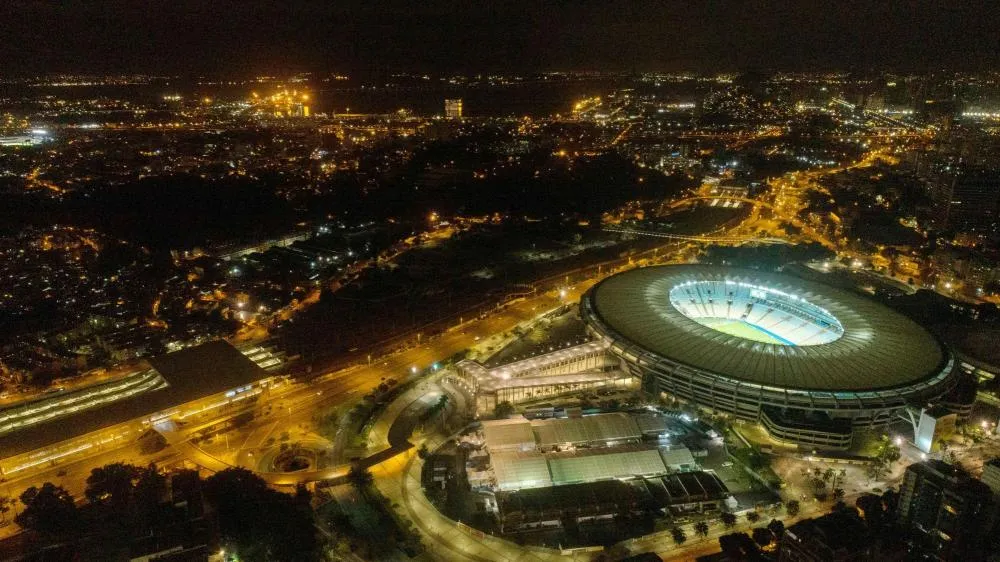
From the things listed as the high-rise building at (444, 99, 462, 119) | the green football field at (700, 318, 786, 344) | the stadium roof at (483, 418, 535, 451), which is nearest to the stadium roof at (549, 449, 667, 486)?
the stadium roof at (483, 418, 535, 451)

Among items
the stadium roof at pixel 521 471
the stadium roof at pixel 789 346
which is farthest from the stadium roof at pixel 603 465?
the stadium roof at pixel 789 346

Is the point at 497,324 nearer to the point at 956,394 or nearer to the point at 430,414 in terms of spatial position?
the point at 430,414

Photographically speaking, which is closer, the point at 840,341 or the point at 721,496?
the point at 721,496

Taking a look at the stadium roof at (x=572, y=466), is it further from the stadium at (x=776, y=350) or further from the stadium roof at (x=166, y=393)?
the stadium roof at (x=166, y=393)

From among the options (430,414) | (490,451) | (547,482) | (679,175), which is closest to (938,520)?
(547,482)

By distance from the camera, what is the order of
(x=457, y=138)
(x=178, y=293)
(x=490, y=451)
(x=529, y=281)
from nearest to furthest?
(x=490, y=451) < (x=178, y=293) < (x=529, y=281) < (x=457, y=138)

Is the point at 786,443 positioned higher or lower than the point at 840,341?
lower

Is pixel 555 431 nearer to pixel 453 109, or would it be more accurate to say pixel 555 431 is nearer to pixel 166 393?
pixel 166 393
